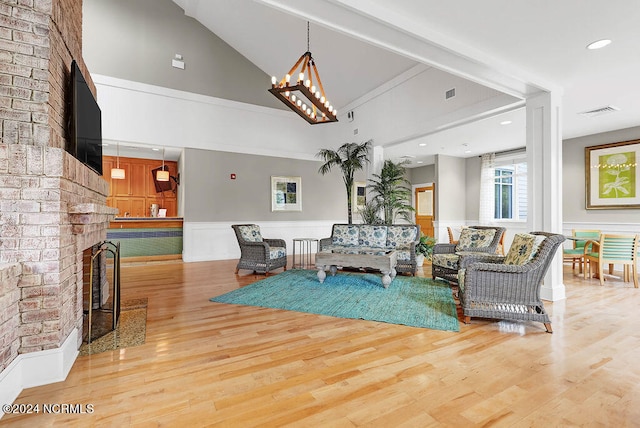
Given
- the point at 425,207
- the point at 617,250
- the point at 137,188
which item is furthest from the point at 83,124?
the point at 425,207

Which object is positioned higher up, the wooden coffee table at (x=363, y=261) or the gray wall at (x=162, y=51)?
the gray wall at (x=162, y=51)

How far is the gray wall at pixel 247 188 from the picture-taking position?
22.2 ft

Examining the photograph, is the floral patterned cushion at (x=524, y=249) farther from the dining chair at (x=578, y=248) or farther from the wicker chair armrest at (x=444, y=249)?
the dining chair at (x=578, y=248)

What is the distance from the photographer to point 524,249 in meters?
3.13

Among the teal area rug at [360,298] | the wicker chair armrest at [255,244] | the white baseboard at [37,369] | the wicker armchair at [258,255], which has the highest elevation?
the wicker chair armrest at [255,244]

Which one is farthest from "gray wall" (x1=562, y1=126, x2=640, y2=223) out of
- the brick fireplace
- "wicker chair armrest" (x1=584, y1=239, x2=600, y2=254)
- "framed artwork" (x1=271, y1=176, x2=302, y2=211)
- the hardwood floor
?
the brick fireplace

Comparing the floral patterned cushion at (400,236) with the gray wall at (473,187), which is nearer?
the floral patterned cushion at (400,236)

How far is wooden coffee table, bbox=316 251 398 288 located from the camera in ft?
13.8

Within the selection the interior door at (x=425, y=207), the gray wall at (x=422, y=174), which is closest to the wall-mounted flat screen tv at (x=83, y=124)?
the gray wall at (x=422, y=174)

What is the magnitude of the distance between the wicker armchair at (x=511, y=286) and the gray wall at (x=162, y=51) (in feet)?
21.5

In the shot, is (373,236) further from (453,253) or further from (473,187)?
(473,187)

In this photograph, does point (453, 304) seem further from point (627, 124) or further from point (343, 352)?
point (627, 124)

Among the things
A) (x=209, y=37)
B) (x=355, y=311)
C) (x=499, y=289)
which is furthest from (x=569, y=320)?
(x=209, y=37)

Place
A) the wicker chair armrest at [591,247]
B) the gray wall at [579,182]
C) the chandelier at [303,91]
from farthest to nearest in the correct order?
the gray wall at [579,182]
the wicker chair armrest at [591,247]
the chandelier at [303,91]
